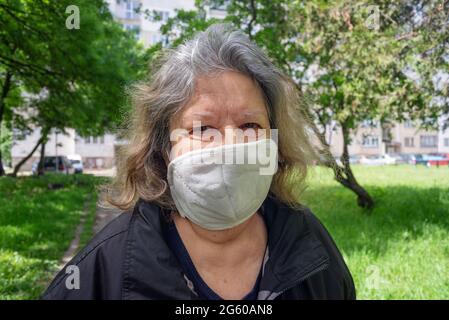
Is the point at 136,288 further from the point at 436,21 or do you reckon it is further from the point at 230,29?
the point at 436,21

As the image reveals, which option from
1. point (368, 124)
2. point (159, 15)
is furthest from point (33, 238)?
point (159, 15)

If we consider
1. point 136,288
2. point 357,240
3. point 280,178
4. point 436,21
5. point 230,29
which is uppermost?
point 436,21

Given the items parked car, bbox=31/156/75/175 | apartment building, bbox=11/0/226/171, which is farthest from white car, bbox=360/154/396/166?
parked car, bbox=31/156/75/175

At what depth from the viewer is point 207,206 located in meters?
1.45

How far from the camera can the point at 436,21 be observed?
4.76 m

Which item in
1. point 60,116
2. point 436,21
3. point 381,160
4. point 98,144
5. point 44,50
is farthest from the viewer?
point 98,144

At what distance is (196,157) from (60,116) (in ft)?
32.7

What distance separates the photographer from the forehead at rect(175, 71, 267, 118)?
1.43m

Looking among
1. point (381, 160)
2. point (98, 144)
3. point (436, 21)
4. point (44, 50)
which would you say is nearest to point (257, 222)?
point (436, 21)

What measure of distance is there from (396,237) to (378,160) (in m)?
15.3

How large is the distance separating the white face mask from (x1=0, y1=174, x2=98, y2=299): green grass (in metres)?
1.86

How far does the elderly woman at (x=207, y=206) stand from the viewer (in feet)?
4.28

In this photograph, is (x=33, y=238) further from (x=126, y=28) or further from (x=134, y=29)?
(x=126, y=28)

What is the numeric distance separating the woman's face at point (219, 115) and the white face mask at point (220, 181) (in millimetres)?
36
